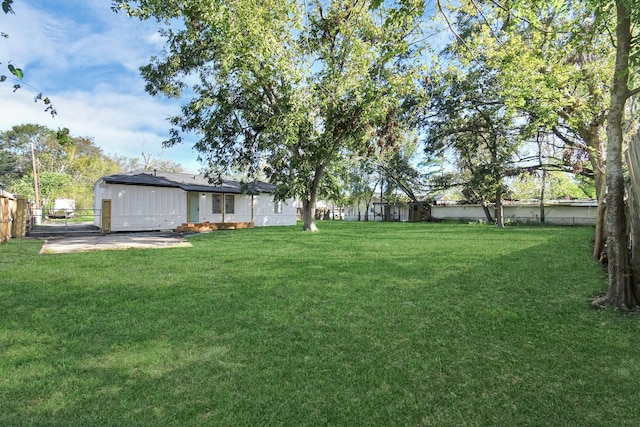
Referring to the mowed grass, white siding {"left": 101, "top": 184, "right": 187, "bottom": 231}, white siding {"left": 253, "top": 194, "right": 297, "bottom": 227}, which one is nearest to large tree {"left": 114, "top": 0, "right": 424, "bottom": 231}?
white siding {"left": 101, "top": 184, "right": 187, "bottom": 231}

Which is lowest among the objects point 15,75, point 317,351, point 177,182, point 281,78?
point 317,351

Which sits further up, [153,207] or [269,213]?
[153,207]

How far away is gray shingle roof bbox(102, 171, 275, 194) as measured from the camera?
16.1 meters

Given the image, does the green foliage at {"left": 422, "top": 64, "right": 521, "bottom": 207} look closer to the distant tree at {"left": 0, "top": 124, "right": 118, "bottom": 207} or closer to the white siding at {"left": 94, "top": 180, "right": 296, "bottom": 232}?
the white siding at {"left": 94, "top": 180, "right": 296, "bottom": 232}

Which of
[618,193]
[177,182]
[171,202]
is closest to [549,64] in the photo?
[618,193]

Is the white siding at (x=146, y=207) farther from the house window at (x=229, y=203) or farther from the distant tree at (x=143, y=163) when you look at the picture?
the distant tree at (x=143, y=163)

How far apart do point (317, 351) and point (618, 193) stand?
384 centimetres

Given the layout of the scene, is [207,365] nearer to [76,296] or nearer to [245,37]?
[76,296]

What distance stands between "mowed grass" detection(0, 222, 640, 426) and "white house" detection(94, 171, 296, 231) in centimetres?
1120

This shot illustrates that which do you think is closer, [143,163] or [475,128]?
[475,128]

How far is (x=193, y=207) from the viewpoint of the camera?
1858cm

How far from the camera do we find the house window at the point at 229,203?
20.0 metres

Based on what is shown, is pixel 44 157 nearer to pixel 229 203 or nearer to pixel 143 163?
pixel 143 163

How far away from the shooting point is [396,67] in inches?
535
